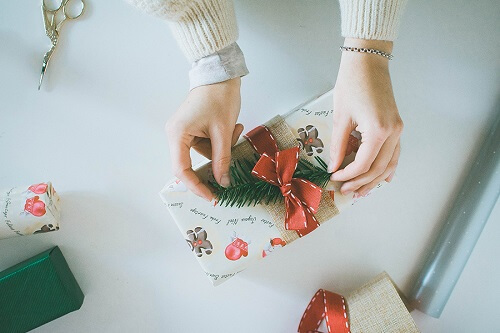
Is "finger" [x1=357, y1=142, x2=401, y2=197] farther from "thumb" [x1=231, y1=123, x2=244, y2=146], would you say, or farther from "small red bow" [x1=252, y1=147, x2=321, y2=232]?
"thumb" [x1=231, y1=123, x2=244, y2=146]

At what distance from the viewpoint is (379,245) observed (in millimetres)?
888

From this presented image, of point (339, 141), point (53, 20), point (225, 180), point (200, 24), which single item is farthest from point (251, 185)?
point (53, 20)

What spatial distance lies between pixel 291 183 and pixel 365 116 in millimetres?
158

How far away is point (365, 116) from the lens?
2.06ft

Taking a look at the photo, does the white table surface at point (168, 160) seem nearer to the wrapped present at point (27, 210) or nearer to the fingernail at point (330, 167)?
the wrapped present at point (27, 210)

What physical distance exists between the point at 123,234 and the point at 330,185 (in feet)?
1.45

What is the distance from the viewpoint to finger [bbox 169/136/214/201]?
65cm

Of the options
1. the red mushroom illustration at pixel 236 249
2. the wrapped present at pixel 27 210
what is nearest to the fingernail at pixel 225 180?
the red mushroom illustration at pixel 236 249

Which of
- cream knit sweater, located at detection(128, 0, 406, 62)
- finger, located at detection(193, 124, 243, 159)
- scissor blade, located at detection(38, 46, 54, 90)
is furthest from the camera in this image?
scissor blade, located at detection(38, 46, 54, 90)

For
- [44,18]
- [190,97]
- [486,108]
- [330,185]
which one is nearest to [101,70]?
[44,18]

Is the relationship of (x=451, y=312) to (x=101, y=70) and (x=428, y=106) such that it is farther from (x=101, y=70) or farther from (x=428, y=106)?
(x=101, y=70)

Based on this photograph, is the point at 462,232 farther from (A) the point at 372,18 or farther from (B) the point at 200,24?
(B) the point at 200,24

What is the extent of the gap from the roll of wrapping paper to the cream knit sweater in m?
0.38

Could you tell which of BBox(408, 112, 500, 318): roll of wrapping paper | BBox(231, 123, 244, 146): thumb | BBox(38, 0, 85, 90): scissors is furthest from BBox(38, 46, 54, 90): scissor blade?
BBox(408, 112, 500, 318): roll of wrapping paper
